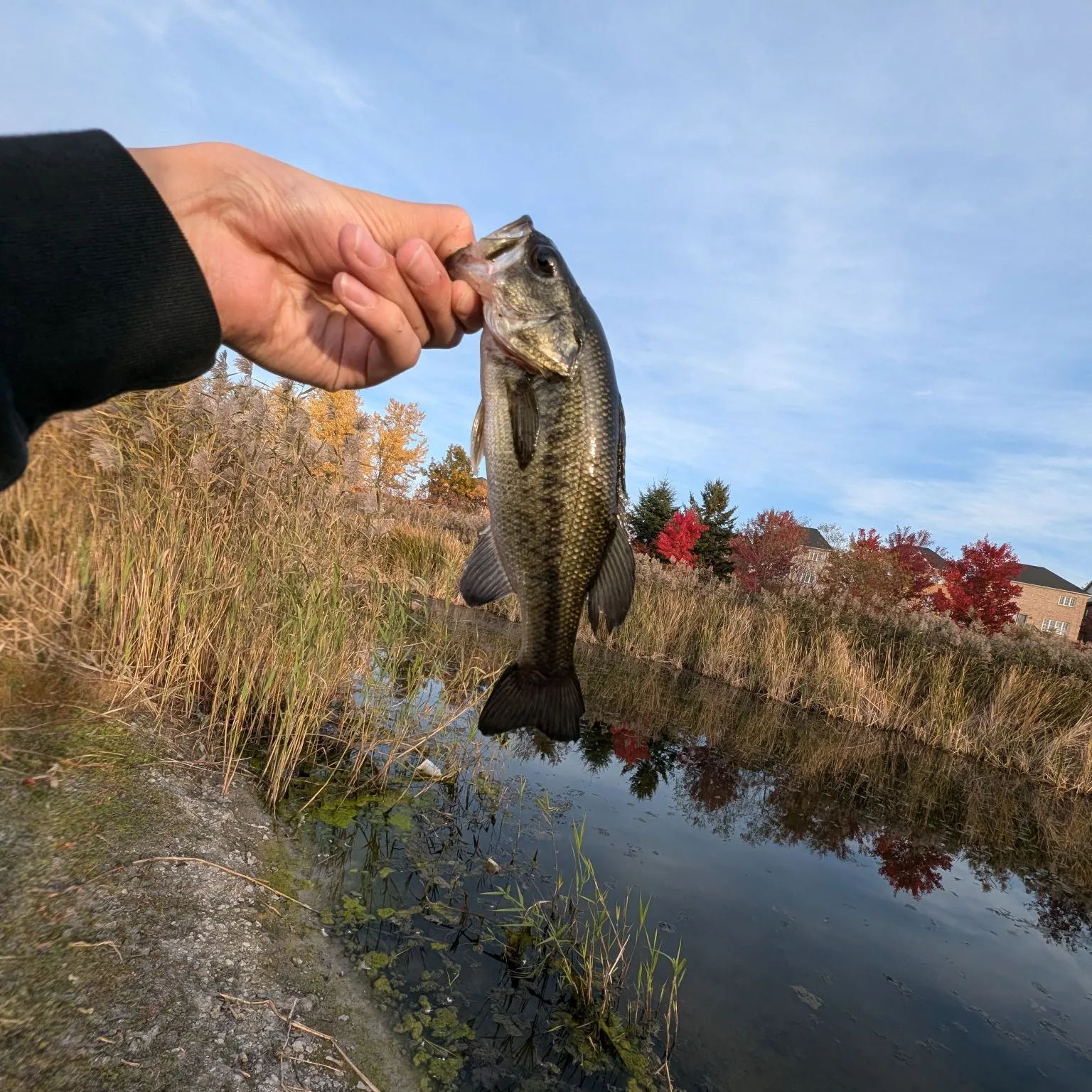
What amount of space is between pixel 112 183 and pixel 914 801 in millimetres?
9652

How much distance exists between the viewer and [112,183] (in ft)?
4.81

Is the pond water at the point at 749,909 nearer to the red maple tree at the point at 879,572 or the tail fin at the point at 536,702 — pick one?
the tail fin at the point at 536,702

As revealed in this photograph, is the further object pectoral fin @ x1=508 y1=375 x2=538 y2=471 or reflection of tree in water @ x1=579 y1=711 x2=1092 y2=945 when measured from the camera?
reflection of tree in water @ x1=579 y1=711 x2=1092 y2=945

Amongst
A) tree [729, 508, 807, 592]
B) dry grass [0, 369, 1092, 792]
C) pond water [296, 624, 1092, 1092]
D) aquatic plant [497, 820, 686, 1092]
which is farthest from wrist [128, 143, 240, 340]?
tree [729, 508, 807, 592]

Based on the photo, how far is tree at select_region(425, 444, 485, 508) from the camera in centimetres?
3095

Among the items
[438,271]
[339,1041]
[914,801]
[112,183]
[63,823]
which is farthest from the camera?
[914,801]

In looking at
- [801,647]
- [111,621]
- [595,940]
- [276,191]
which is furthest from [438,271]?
[801,647]

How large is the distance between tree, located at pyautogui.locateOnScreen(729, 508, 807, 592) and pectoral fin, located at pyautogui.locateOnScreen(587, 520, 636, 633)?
21.6 m

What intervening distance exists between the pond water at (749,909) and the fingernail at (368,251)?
3066mm

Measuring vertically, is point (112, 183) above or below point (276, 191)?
below

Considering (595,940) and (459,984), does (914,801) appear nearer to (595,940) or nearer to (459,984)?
(595,940)

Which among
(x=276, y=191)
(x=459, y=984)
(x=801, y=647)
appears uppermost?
(x=276, y=191)

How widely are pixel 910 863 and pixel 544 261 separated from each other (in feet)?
23.6

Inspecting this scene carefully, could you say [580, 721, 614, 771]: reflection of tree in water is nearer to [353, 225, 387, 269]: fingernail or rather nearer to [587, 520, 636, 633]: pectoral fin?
[587, 520, 636, 633]: pectoral fin
